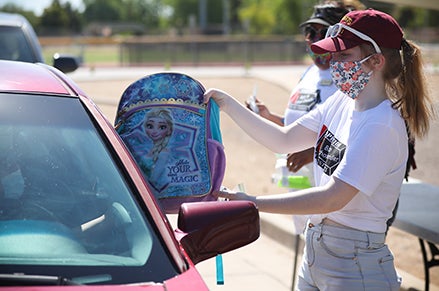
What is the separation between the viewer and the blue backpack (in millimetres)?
3314

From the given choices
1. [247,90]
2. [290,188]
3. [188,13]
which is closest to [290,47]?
[247,90]

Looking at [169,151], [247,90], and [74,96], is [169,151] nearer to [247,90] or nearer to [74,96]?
[74,96]

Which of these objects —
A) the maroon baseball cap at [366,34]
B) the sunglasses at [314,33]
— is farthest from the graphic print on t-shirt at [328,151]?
the sunglasses at [314,33]

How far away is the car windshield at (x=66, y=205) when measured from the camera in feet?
8.09

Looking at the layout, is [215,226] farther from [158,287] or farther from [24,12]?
[24,12]

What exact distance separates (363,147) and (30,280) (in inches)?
54.5

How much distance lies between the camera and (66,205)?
2.70 metres

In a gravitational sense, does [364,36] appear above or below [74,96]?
above

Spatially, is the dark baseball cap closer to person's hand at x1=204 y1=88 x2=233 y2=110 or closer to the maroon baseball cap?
person's hand at x1=204 y1=88 x2=233 y2=110

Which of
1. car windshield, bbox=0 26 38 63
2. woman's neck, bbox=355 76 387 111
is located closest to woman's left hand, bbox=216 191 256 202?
woman's neck, bbox=355 76 387 111

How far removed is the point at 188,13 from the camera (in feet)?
379

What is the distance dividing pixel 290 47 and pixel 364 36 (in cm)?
4049

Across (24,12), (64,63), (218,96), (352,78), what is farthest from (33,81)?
(24,12)

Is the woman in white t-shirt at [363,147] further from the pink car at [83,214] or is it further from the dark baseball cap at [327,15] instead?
the dark baseball cap at [327,15]
